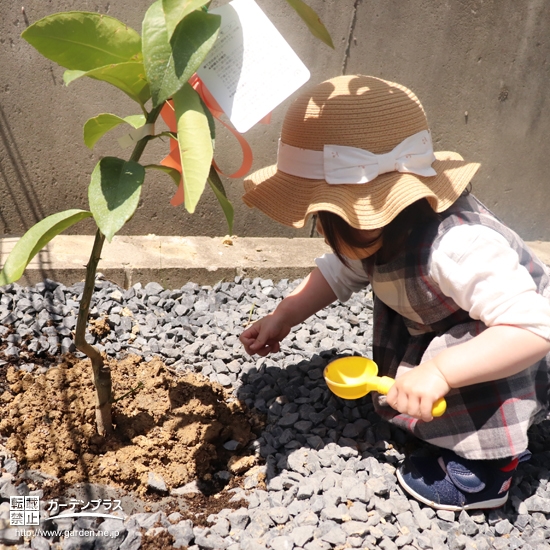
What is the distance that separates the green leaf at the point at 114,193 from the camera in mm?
931

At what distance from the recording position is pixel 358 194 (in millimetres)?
1198

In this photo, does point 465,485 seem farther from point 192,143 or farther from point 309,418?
point 192,143

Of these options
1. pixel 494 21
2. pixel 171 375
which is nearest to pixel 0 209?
pixel 171 375

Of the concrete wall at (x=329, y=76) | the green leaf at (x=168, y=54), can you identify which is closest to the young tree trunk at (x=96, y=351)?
the green leaf at (x=168, y=54)

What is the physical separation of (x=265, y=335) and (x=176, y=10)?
37.3 inches

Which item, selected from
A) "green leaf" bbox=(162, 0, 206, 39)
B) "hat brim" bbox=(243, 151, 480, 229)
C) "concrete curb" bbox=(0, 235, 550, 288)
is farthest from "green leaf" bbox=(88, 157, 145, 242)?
"concrete curb" bbox=(0, 235, 550, 288)

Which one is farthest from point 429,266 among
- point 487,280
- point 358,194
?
point 358,194

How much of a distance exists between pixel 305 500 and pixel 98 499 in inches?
18.4

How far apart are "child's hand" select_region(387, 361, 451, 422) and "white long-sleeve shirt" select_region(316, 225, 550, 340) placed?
0.15m

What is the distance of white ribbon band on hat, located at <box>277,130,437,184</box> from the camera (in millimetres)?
1185

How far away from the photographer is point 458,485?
52.9 inches

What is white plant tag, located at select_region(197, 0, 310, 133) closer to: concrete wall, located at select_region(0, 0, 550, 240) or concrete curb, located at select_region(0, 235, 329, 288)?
concrete curb, located at select_region(0, 235, 329, 288)

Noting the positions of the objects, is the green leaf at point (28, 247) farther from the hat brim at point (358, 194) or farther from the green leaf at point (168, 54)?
the hat brim at point (358, 194)

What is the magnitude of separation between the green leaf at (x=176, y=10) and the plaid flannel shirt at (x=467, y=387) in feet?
2.24
